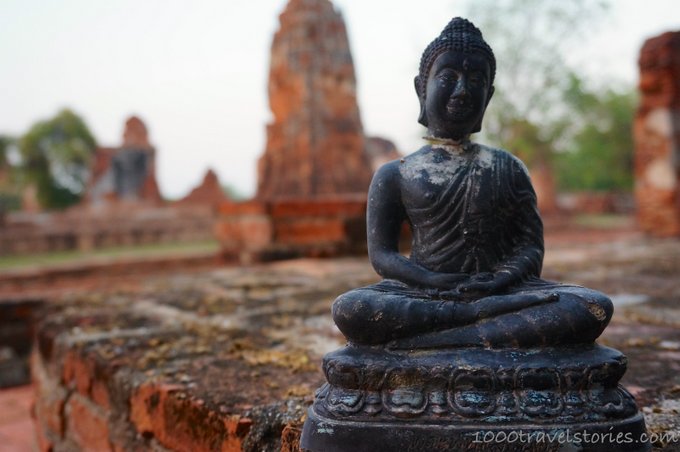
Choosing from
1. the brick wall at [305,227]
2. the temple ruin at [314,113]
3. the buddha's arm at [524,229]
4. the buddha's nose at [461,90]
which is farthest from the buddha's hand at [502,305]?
the temple ruin at [314,113]

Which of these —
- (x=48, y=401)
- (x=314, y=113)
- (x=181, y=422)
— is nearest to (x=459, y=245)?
(x=181, y=422)

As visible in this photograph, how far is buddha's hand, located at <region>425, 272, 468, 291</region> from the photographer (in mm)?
1507

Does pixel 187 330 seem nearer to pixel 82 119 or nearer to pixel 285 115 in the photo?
pixel 285 115

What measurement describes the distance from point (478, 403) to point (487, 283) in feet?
1.09

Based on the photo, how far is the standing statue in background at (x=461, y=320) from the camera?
1.25 metres

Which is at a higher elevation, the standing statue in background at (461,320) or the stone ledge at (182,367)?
the standing statue in background at (461,320)

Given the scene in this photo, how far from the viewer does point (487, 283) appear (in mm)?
1478

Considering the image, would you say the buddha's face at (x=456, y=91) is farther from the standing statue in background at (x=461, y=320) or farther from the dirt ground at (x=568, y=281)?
the dirt ground at (x=568, y=281)

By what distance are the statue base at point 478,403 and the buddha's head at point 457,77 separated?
2.12 ft

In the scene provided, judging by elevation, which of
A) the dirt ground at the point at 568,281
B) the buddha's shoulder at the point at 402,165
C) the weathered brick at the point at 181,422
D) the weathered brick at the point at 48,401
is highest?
the buddha's shoulder at the point at 402,165

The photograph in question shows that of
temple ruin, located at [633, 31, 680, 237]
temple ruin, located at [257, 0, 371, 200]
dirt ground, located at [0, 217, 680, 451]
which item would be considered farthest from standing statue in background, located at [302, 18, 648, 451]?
temple ruin, located at [633, 31, 680, 237]

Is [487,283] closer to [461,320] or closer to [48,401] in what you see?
[461,320]

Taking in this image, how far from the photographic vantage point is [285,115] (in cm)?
720

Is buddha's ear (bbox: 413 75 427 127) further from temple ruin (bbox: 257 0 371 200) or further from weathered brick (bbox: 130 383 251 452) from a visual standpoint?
temple ruin (bbox: 257 0 371 200)
